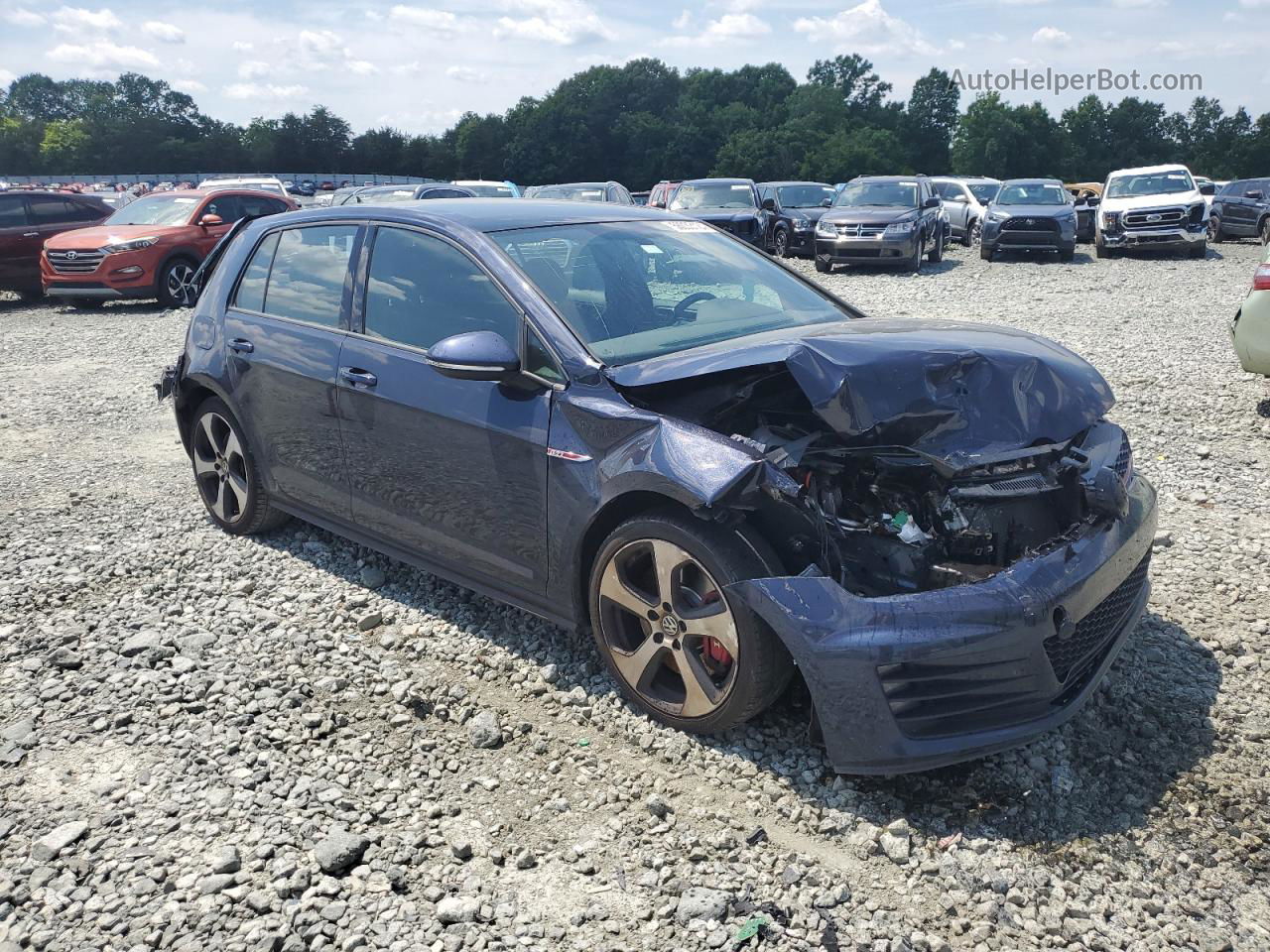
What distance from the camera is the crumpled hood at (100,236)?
14852 mm

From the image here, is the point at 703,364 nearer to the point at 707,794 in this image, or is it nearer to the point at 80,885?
the point at 707,794

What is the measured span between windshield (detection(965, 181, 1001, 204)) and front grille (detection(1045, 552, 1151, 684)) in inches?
912

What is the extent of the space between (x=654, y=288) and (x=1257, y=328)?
5.29 meters

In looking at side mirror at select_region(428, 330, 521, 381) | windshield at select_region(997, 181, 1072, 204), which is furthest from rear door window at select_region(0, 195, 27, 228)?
windshield at select_region(997, 181, 1072, 204)

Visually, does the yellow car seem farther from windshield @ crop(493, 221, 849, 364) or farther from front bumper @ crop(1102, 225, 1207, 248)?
front bumper @ crop(1102, 225, 1207, 248)

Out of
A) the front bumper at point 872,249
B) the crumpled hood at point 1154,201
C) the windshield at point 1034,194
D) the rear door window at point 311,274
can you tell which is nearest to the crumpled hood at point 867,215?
the front bumper at point 872,249

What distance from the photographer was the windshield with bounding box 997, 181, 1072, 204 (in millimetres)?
19922

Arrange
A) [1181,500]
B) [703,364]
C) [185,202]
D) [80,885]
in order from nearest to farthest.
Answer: [80,885], [703,364], [1181,500], [185,202]

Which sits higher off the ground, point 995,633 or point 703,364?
point 703,364

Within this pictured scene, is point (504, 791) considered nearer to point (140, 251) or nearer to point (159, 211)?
point (140, 251)

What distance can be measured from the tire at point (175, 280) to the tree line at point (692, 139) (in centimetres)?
5981

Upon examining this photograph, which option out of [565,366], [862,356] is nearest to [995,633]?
[862,356]

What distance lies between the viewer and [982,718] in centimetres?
285

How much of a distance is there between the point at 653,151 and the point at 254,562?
91602 millimetres
